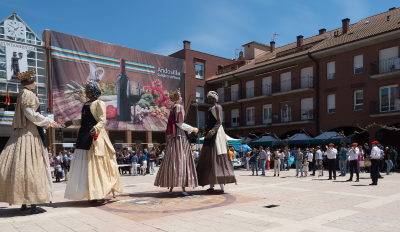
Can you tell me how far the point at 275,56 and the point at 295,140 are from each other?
12.3 metres

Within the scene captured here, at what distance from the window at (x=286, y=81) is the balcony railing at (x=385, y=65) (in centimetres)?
780

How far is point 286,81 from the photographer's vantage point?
3036 centimetres

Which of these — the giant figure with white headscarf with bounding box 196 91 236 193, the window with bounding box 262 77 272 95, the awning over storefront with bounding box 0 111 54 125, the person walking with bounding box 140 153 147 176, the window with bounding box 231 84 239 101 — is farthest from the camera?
the window with bounding box 231 84 239 101

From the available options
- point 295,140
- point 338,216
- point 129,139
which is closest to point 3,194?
point 338,216

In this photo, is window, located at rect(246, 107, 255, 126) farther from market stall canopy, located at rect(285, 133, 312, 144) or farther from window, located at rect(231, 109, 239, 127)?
market stall canopy, located at rect(285, 133, 312, 144)

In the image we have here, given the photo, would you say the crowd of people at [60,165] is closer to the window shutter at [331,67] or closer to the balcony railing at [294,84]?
the balcony railing at [294,84]

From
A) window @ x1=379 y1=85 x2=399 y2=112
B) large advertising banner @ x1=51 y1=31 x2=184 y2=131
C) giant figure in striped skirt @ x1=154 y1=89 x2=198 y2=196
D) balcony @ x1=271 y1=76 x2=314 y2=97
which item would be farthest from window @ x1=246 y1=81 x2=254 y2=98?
giant figure in striped skirt @ x1=154 y1=89 x2=198 y2=196

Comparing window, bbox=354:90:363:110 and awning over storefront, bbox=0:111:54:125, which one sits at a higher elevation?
window, bbox=354:90:363:110

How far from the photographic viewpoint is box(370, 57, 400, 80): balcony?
2226 cm

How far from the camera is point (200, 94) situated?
38.3m

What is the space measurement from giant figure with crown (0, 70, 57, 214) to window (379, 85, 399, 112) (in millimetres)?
23965

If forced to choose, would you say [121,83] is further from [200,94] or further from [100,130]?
[100,130]

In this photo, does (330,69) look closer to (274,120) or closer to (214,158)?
(274,120)

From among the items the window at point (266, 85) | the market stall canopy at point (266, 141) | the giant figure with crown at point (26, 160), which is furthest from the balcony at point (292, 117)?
the giant figure with crown at point (26, 160)
